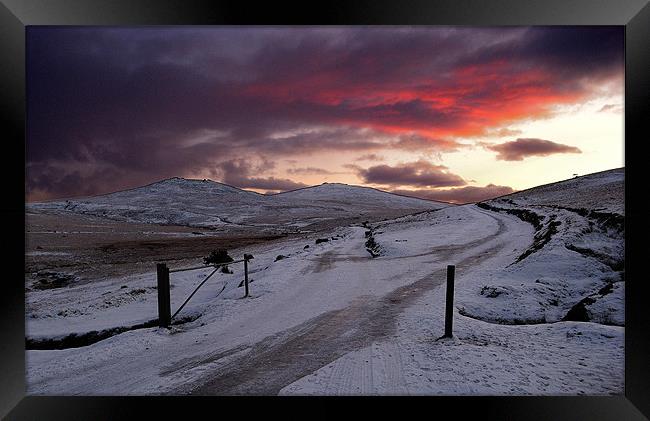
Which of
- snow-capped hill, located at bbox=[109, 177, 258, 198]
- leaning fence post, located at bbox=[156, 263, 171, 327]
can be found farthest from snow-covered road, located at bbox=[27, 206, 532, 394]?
snow-capped hill, located at bbox=[109, 177, 258, 198]

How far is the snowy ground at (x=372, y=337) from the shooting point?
477cm

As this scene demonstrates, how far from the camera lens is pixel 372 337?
6000mm

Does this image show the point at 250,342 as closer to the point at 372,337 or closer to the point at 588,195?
the point at 372,337

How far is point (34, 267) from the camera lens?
18.5 m

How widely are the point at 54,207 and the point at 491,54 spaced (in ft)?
276

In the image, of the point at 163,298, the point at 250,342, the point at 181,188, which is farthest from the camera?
the point at 181,188
